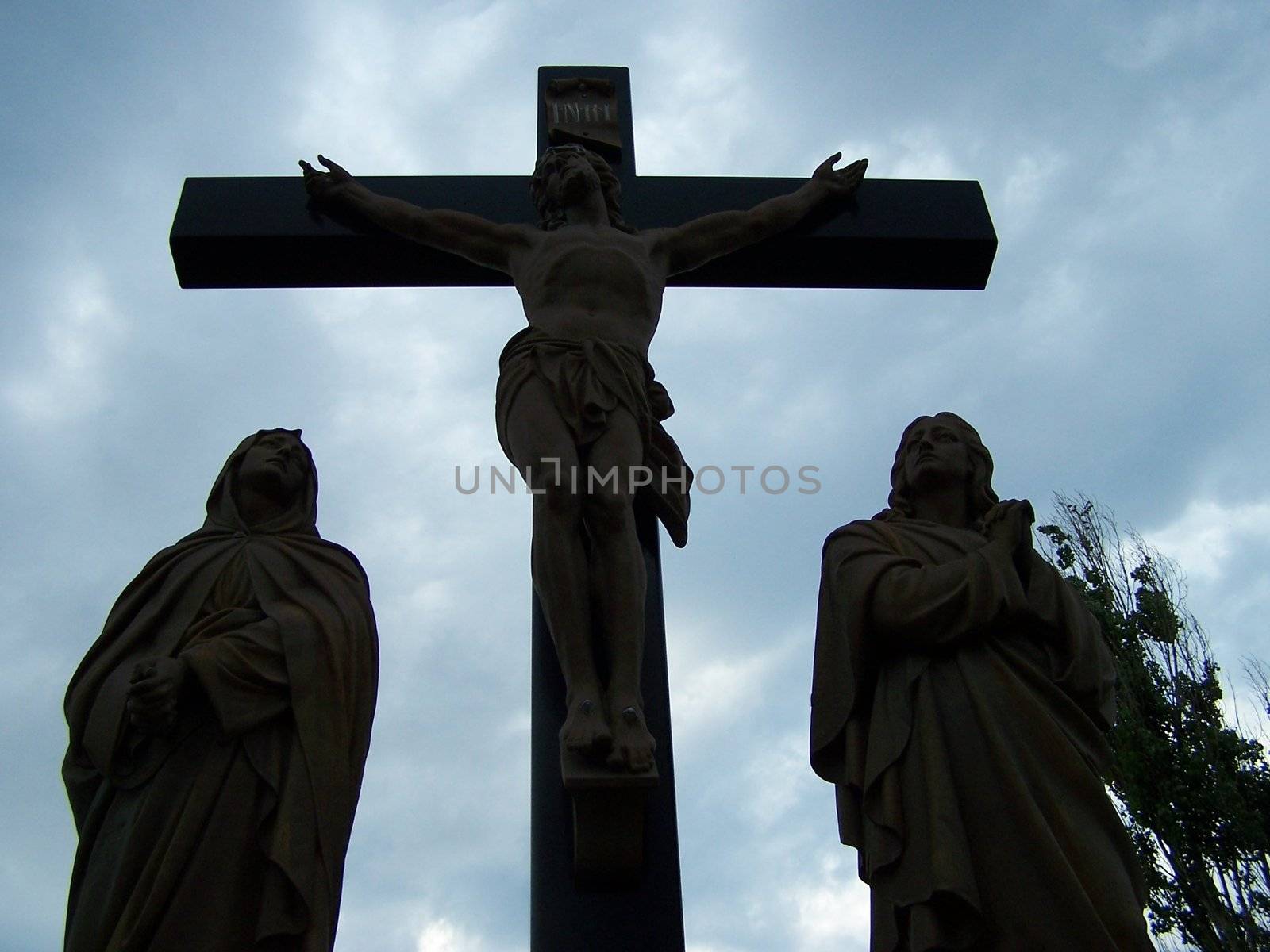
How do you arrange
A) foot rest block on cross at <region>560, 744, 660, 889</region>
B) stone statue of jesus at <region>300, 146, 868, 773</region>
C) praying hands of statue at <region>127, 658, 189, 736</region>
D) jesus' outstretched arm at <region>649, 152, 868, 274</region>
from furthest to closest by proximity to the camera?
1. jesus' outstretched arm at <region>649, 152, 868, 274</region>
2. stone statue of jesus at <region>300, 146, 868, 773</region>
3. foot rest block on cross at <region>560, 744, 660, 889</region>
4. praying hands of statue at <region>127, 658, 189, 736</region>

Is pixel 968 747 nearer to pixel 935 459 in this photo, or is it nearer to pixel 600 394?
pixel 935 459

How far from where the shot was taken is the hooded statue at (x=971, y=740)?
123 inches

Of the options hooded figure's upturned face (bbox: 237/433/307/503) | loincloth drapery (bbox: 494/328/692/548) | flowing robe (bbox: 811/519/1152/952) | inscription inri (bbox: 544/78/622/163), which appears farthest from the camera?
inscription inri (bbox: 544/78/622/163)

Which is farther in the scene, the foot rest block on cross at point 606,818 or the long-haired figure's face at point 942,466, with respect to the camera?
the long-haired figure's face at point 942,466

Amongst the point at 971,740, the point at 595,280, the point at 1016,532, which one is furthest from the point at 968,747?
the point at 595,280

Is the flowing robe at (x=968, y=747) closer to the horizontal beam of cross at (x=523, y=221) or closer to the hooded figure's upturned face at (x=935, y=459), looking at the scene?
the hooded figure's upturned face at (x=935, y=459)

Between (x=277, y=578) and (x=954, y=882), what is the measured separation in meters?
2.01

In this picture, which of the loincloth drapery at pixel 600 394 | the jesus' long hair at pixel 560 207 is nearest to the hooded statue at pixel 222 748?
the loincloth drapery at pixel 600 394

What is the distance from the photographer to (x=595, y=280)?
200 inches

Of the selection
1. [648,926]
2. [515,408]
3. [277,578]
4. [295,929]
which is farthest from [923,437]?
[295,929]

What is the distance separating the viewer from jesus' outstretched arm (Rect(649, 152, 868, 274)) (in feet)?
18.4

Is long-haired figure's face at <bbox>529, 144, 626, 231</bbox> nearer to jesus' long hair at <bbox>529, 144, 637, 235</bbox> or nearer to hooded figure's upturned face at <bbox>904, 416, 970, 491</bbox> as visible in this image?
jesus' long hair at <bbox>529, 144, 637, 235</bbox>

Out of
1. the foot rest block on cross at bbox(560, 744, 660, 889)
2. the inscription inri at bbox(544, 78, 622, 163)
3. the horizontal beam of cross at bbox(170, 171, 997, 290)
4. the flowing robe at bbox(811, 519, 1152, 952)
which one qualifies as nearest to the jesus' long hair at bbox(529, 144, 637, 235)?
the horizontal beam of cross at bbox(170, 171, 997, 290)

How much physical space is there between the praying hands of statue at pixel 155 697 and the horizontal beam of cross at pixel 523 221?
2747mm
